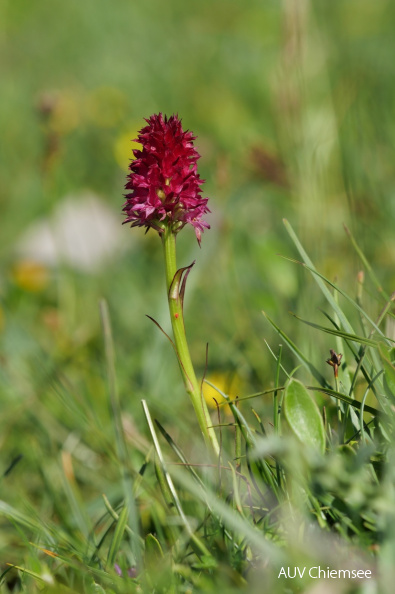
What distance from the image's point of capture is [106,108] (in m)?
4.38

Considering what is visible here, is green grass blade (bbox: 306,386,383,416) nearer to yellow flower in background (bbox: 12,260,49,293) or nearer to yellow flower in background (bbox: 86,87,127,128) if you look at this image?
yellow flower in background (bbox: 12,260,49,293)

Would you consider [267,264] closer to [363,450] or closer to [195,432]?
[195,432]

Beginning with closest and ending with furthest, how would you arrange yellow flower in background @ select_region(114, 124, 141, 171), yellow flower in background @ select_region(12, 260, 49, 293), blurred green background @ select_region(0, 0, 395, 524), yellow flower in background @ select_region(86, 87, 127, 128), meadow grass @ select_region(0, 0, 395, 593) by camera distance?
meadow grass @ select_region(0, 0, 395, 593)
blurred green background @ select_region(0, 0, 395, 524)
yellow flower in background @ select_region(12, 260, 49, 293)
yellow flower in background @ select_region(114, 124, 141, 171)
yellow flower in background @ select_region(86, 87, 127, 128)

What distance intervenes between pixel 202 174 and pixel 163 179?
2.71 m

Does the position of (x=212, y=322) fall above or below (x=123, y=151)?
below

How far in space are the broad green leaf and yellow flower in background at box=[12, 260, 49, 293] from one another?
2104mm

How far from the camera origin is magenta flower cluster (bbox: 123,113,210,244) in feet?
Answer: 3.33

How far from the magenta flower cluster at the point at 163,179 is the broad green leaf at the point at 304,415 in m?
0.33

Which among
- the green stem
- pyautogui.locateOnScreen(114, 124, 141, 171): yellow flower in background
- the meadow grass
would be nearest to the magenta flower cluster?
the green stem

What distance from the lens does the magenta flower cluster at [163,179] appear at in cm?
102

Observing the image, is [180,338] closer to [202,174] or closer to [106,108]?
[202,174]

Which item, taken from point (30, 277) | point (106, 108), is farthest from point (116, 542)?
point (106, 108)

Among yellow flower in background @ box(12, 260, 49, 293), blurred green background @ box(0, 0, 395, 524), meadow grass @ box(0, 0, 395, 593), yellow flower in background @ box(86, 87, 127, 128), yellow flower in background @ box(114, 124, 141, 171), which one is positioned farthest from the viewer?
yellow flower in background @ box(86, 87, 127, 128)

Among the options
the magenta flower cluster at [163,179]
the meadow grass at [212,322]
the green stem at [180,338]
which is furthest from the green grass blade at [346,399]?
the magenta flower cluster at [163,179]
